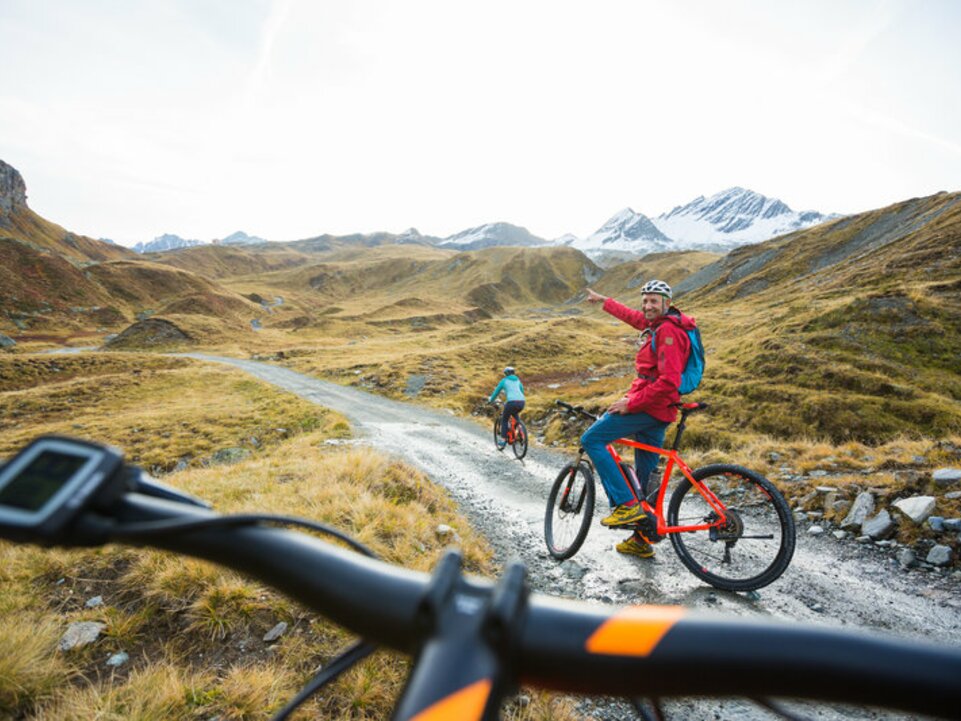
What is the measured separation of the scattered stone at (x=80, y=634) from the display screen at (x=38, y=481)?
143 inches

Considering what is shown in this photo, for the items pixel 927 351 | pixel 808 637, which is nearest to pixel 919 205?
pixel 927 351

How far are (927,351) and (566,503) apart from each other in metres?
19.7

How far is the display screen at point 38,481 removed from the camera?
1018mm

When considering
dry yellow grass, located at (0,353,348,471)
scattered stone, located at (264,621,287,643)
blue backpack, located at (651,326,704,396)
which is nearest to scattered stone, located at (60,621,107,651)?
scattered stone, located at (264,621,287,643)

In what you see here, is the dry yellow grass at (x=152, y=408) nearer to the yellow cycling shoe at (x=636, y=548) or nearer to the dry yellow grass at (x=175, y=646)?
the dry yellow grass at (x=175, y=646)

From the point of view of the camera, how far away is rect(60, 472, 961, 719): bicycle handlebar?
2.49ft

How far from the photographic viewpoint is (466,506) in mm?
9156

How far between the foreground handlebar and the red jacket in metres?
4.96

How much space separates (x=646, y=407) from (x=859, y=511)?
4280 millimetres

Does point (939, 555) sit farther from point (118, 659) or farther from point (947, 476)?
point (118, 659)

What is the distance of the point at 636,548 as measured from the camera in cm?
656

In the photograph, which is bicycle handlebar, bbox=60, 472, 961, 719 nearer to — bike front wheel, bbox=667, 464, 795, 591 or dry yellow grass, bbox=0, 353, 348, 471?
bike front wheel, bbox=667, 464, 795, 591

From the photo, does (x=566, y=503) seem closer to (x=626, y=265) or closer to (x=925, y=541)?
(x=925, y=541)

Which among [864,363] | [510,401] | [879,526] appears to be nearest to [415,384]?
[510,401]
